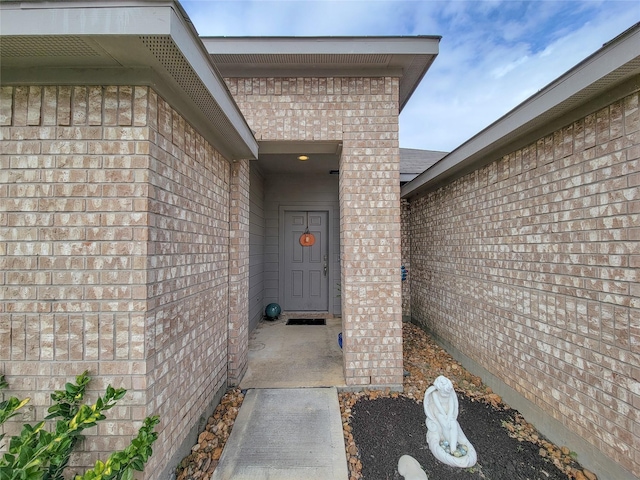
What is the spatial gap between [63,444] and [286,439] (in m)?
1.45

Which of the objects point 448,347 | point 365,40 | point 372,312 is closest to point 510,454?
point 372,312

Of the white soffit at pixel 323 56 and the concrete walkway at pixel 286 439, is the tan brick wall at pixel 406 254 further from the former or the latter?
the concrete walkway at pixel 286 439

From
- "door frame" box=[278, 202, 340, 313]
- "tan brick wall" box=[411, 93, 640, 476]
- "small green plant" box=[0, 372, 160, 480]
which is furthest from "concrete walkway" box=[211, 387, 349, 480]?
"door frame" box=[278, 202, 340, 313]

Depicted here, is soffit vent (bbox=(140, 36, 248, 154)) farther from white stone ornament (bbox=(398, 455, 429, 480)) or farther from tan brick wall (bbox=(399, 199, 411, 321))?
tan brick wall (bbox=(399, 199, 411, 321))

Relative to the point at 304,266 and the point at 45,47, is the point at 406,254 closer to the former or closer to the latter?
the point at 304,266

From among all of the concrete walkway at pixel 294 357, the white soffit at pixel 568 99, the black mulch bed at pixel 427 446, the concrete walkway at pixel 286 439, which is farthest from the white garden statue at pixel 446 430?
the white soffit at pixel 568 99

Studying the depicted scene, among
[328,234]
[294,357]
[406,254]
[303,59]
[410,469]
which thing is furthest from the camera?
[328,234]

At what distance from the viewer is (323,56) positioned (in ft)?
8.84

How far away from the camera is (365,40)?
2.59 m

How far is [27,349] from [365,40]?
136 inches

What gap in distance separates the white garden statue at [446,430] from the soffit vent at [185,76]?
2.45m

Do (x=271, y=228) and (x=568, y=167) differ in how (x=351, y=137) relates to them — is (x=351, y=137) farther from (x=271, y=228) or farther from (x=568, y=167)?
(x=271, y=228)

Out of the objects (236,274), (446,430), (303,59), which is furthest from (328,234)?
(446,430)

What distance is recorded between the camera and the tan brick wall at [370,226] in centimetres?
283
